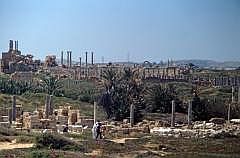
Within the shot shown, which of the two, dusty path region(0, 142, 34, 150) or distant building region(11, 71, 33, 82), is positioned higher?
distant building region(11, 71, 33, 82)

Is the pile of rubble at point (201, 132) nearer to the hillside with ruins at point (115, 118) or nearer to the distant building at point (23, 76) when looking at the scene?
the hillside with ruins at point (115, 118)

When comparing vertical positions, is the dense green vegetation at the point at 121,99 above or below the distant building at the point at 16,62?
below

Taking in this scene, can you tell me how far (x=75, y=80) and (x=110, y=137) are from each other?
38.0m

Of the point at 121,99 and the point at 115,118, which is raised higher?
the point at 121,99

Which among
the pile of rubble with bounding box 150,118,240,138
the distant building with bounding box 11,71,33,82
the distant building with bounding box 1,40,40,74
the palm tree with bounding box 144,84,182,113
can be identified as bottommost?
the pile of rubble with bounding box 150,118,240,138

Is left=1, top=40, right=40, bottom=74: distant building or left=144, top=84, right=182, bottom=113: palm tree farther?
left=1, top=40, right=40, bottom=74: distant building

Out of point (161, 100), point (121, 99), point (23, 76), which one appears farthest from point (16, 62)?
point (121, 99)

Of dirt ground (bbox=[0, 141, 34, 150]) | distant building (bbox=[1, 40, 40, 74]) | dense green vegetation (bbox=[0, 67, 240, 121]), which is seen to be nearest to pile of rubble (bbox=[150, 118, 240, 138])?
dense green vegetation (bbox=[0, 67, 240, 121])

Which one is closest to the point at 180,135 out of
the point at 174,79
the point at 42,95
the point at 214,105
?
the point at 214,105

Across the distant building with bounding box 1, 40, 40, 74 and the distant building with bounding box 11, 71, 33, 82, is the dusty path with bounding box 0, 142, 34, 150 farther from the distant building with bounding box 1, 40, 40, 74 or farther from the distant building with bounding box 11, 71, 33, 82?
the distant building with bounding box 1, 40, 40, 74

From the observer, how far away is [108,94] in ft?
120

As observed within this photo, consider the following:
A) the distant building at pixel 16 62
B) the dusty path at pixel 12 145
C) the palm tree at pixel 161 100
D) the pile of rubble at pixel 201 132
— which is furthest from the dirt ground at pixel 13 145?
the distant building at pixel 16 62

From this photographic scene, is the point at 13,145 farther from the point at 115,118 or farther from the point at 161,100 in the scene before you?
the point at 161,100

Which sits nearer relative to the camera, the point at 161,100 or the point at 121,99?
the point at 121,99
